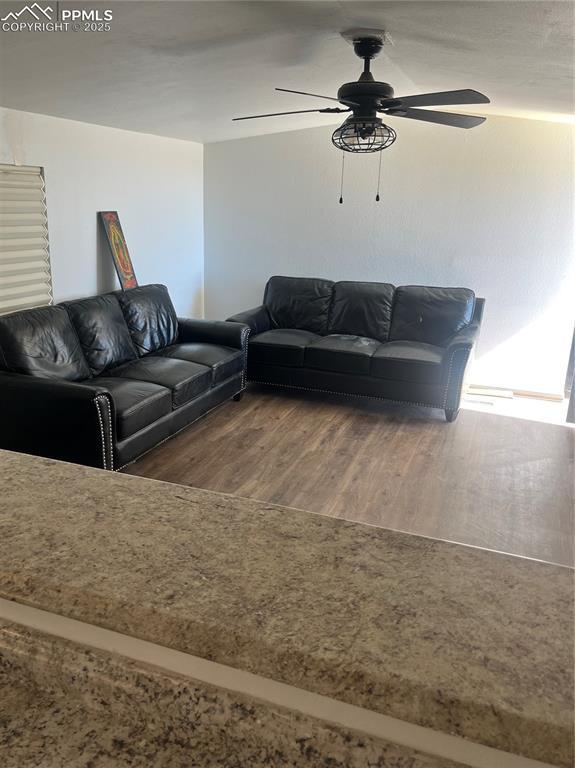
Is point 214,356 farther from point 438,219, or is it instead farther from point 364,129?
point 438,219

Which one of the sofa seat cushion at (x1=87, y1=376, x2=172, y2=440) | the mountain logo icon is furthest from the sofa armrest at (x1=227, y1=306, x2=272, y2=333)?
the mountain logo icon

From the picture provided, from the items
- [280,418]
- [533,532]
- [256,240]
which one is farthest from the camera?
[256,240]

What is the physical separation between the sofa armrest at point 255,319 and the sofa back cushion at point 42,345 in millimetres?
1502

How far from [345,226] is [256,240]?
93 centimetres

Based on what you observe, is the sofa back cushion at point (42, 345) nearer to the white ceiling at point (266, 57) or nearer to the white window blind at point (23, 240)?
the white window blind at point (23, 240)

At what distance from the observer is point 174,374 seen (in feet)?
13.4

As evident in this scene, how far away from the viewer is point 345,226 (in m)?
5.85

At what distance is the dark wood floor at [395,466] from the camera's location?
3.28 meters

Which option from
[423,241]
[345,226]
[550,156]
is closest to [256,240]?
[345,226]

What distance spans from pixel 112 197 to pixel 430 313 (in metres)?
2.76

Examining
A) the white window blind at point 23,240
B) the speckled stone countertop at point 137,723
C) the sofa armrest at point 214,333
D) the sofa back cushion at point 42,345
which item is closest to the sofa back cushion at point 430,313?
the sofa armrest at point 214,333

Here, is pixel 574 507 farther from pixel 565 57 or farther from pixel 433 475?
pixel 565 57

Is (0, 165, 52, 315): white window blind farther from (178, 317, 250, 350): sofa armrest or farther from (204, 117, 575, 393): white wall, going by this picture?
(204, 117, 575, 393): white wall

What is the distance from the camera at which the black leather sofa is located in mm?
4680
